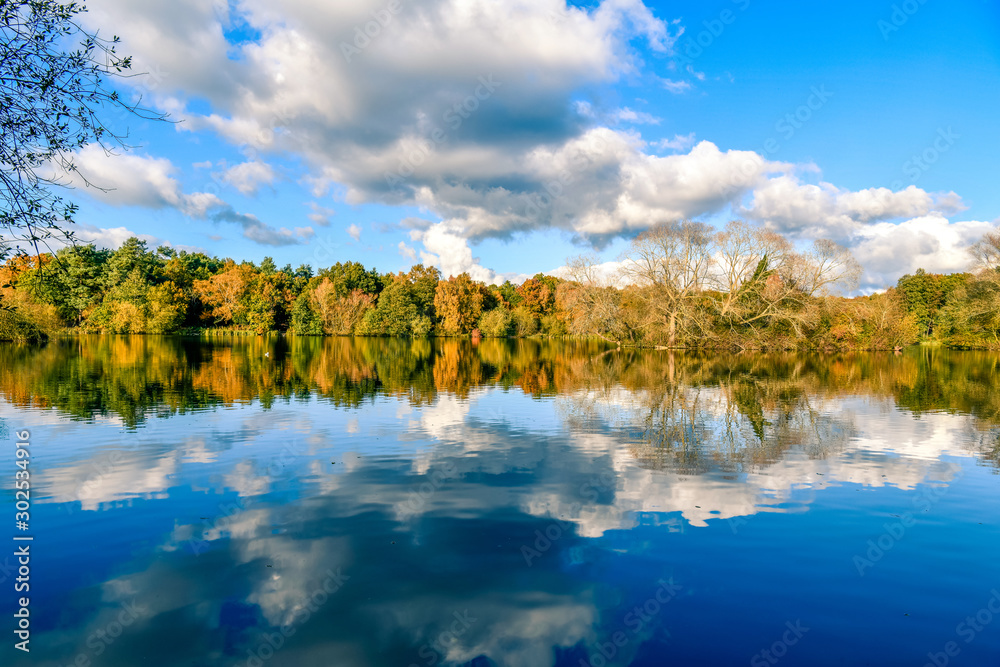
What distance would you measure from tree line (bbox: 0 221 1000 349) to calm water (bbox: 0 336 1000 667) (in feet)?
55.7

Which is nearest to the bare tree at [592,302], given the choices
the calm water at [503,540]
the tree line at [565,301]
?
the tree line at [565,301]

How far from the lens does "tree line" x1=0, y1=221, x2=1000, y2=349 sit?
52.1 meters

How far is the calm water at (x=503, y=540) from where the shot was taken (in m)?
4.99

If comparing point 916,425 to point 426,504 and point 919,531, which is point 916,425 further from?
point 426,504

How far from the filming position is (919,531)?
7.62m

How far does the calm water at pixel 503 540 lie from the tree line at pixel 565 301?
55.7ft

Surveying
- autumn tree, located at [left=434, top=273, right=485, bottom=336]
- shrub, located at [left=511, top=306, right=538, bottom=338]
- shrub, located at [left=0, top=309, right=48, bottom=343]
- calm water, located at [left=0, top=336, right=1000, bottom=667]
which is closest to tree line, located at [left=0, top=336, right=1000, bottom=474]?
calm water, located at [left=0, top=336, right=1000, bottom=667]

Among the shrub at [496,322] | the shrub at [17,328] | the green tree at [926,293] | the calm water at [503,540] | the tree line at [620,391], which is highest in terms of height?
the green tree at [926,293]

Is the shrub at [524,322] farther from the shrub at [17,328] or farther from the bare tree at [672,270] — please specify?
the shrub at [17,328]

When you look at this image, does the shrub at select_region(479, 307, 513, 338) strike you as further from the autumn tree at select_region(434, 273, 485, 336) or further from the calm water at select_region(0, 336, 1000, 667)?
the calm water at select_region(0, 336, 1000, 667)

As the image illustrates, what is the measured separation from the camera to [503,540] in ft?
23.4

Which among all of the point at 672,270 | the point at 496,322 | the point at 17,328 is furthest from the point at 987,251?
the point at 17,328

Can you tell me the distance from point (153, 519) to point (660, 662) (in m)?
7.30

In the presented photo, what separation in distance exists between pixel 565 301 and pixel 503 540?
59542 mm
